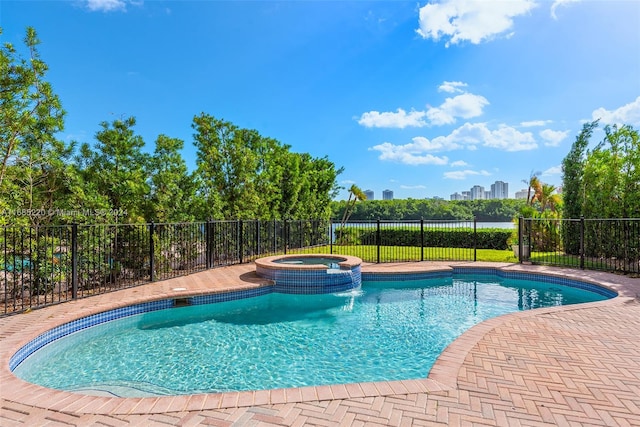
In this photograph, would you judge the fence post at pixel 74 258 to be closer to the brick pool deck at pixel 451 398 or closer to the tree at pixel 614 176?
the brick pool deck at pixel 451 398

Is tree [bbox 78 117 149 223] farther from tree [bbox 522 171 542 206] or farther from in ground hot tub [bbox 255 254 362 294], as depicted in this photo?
tree [bbox 522 171 542 206]

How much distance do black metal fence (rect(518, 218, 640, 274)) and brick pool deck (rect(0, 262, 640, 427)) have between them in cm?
675

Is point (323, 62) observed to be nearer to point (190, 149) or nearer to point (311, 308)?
point (190, 149)

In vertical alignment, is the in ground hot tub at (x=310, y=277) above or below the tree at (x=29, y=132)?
below

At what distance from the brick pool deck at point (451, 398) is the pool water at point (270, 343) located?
741mm

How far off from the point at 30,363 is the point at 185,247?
5.21 m

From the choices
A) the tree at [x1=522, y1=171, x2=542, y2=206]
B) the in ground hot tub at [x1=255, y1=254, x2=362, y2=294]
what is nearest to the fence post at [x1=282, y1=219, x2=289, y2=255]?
the in ground hot tub at [x1=255, y1=254, x2=362, y2=294]

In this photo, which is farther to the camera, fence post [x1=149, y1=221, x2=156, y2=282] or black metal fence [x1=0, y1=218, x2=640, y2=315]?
fence post [x1=149, y1=221, x2=156, y2=282]

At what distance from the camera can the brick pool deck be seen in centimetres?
244

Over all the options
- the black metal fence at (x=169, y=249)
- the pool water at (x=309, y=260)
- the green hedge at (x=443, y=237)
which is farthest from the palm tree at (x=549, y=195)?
the pool water at (x=309, y=260)

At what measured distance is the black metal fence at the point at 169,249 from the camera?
607 cm

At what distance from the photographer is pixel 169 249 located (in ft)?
28.8

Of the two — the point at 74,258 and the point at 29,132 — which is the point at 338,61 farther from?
the point at 74,258

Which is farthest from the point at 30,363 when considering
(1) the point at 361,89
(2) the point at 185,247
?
(1) the point at 361,89
